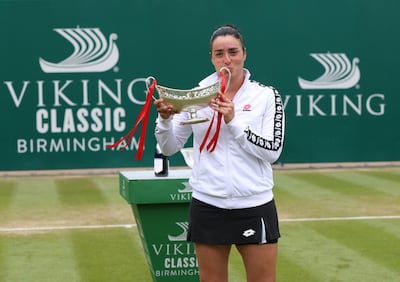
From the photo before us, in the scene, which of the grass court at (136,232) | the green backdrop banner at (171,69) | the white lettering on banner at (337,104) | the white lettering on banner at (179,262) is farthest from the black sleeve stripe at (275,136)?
the white lettering on banner at (337,104)

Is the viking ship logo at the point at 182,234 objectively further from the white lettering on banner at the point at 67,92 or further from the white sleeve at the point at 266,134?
the white lettering on banner at the point at 67,92

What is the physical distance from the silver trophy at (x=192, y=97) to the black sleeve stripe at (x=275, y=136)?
0.76ft

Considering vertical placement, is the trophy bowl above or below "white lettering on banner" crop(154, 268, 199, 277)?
above

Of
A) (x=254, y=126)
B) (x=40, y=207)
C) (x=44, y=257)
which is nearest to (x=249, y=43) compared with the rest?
(x=40, y=207)

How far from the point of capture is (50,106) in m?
15.5

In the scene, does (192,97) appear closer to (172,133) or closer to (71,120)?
(172,133)

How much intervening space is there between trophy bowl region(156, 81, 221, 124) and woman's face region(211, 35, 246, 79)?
18 cm

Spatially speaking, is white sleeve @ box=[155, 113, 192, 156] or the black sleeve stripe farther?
white sleeve @ box=[155, 113, 192, 156]

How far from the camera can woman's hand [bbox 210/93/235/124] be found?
4590 millimetres

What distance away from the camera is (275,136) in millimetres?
4777

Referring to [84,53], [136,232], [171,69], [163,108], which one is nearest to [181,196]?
[163,108]

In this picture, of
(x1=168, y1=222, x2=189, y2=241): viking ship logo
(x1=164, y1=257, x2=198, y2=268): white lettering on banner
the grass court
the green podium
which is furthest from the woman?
the grass court

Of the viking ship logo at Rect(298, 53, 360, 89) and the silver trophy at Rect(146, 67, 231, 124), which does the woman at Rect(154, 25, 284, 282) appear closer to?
the silver trophy at Rect(146, 67, 231, 124)

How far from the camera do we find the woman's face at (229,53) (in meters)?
4.75
